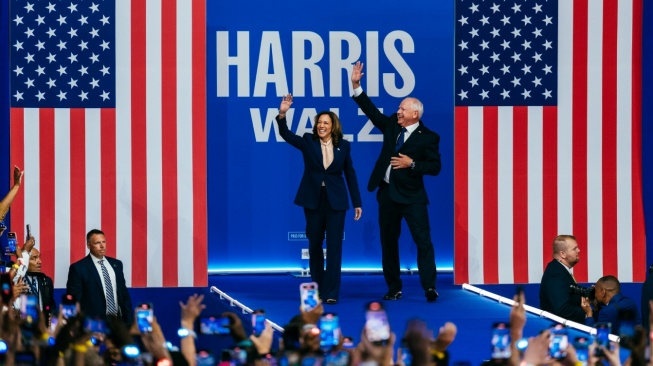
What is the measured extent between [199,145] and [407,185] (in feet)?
6.89

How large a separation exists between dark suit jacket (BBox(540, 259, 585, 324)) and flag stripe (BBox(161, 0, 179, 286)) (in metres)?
3.26

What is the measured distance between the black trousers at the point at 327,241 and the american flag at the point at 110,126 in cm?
172

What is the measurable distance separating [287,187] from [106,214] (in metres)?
1.73

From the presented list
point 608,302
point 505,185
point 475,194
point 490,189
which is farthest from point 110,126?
point 608,302

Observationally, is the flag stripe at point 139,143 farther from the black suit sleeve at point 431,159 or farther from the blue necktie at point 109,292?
the black suit sleeve at point 431,159

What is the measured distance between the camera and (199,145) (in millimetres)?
10617

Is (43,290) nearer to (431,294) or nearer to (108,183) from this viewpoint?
(108,183)

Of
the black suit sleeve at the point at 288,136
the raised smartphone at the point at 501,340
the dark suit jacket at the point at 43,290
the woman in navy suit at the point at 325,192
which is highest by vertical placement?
the black suit sleeve at the point at 288,136

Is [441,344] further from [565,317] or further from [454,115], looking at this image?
[454,115]

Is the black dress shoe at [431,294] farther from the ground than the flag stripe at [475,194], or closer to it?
closer to it

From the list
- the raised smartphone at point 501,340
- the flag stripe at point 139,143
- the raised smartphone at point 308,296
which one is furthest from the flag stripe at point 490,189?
the raised smartphone at point 501,340

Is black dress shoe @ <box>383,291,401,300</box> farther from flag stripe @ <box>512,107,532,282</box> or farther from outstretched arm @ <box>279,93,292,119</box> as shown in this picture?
flag stripe @ <box>512,107,532,282</box>

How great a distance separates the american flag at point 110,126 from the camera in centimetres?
1049

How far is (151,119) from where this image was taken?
1056cm
